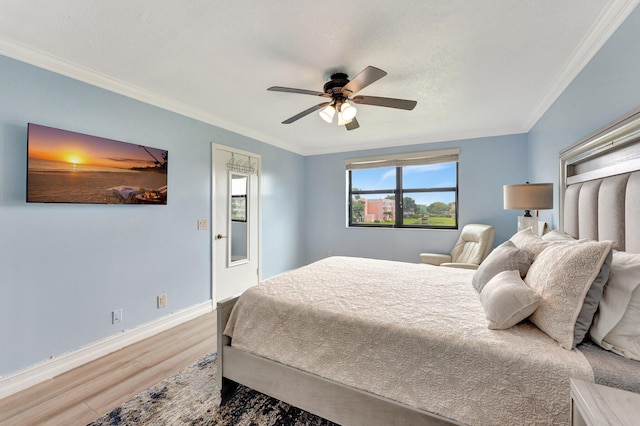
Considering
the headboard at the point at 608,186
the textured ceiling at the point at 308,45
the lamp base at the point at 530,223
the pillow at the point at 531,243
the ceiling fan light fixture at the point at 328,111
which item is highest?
the textured ceiling at the point at 308,45

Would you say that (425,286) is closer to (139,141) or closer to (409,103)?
(409,103)

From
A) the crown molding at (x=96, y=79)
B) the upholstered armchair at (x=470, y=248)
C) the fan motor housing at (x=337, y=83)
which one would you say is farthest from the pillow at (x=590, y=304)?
the crown molding at (x=96, y=79)

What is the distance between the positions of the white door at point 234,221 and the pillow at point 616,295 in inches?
132

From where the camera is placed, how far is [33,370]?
1.93 m

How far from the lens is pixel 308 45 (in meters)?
1.84

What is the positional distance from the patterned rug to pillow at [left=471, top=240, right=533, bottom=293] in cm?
132

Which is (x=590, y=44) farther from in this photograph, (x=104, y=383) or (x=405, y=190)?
(x=104, y=383)

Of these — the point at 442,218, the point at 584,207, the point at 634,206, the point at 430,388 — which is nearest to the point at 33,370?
the point at 430,388

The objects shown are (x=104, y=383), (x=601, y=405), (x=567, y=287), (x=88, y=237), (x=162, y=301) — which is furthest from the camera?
(x=162, y=301)

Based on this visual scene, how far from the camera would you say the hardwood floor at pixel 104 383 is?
167cm

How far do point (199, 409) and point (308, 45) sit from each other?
2.50 meters

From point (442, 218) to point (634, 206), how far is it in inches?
119

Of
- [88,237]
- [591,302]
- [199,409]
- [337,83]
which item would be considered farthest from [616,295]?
[88,237]

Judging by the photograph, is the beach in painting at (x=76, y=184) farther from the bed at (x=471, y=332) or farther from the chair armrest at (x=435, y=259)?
the chair armrest at (x=435, y=259)
